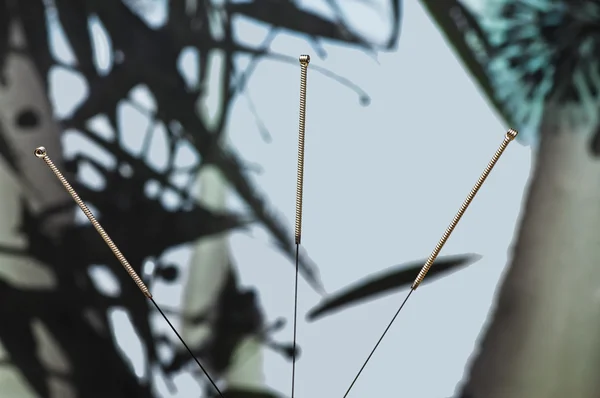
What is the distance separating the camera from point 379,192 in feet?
2.43

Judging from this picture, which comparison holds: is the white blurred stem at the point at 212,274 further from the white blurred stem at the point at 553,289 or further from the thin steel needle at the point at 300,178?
the white blurred stem at the point at 553,289

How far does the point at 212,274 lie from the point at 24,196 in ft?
0.93

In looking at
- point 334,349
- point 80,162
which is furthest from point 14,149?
point 334,349

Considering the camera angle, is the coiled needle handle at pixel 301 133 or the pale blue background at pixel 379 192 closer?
the coiled needle handle at pixel 301 133

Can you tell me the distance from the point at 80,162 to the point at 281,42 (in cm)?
32

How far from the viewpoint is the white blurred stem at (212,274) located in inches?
29.7

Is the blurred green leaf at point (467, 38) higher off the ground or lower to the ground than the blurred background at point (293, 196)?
higher

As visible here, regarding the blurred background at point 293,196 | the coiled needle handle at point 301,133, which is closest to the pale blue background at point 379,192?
the blurred background at point 293,196

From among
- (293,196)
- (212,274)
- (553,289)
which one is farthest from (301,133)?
(553,289)

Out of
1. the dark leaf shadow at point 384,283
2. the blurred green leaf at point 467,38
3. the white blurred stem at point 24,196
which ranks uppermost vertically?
the blurred green leaf at point 467,38

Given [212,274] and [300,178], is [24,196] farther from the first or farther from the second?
[300,178]

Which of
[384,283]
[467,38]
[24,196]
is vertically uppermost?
[467,38]

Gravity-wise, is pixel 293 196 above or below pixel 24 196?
above

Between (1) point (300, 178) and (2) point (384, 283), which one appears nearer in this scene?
(1) point (300, 178)
